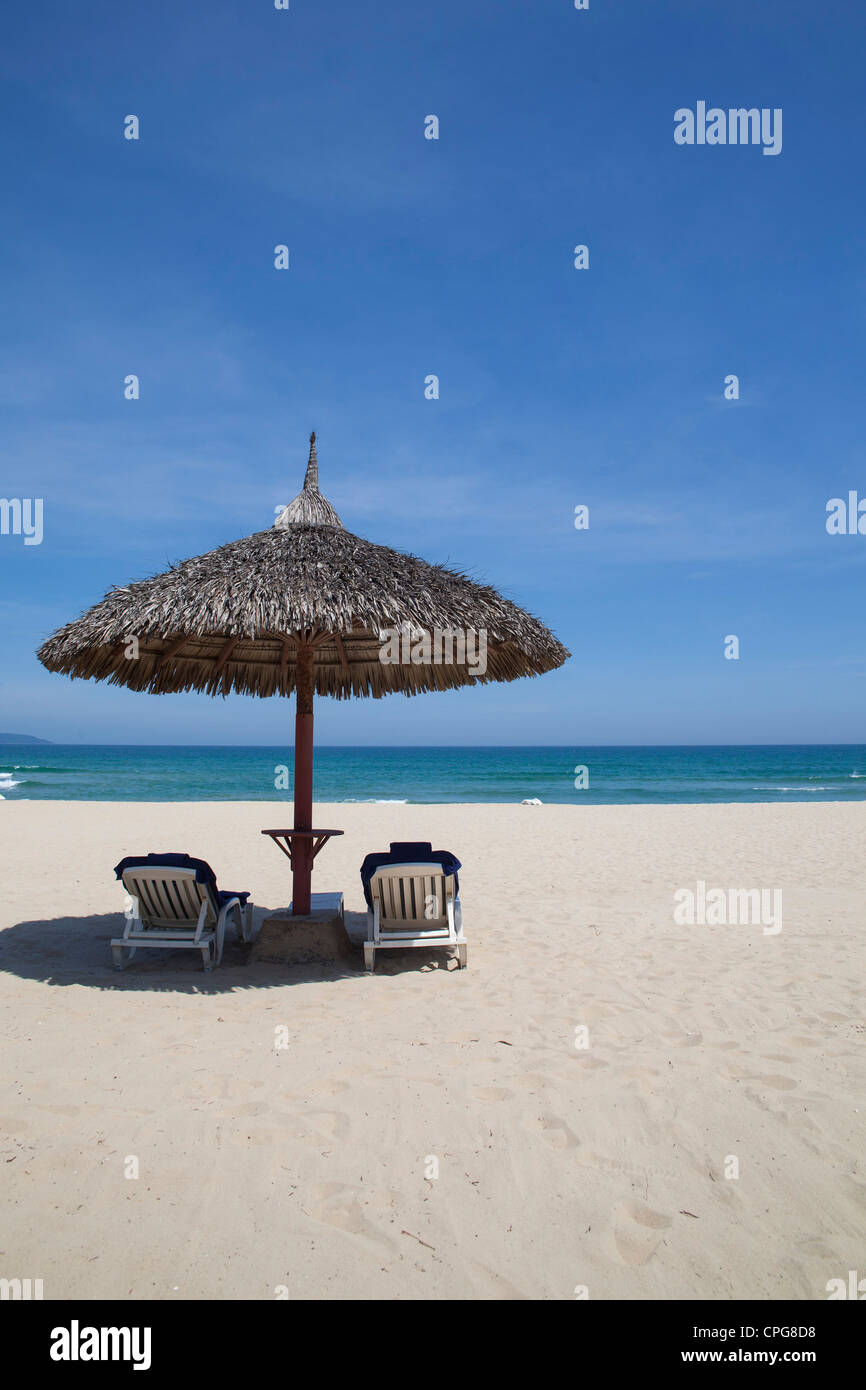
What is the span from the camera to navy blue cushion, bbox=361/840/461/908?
5069mm

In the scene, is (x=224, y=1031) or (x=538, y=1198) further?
(x=224, y=1031)

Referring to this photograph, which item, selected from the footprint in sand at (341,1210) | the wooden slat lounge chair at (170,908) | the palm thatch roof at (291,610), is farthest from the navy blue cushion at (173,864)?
the footprint in sand at (341,1210)

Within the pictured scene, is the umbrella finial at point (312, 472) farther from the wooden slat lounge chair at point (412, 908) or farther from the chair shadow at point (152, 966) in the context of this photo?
the chair shadow at point (152, 966)

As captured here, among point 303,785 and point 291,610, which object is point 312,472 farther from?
point 303,785

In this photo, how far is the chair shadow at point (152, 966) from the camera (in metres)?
4.73

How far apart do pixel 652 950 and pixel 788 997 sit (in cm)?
122

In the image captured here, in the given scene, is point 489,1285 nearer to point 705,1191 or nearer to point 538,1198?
point 538,1198

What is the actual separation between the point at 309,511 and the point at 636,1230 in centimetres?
480

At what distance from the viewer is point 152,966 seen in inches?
203

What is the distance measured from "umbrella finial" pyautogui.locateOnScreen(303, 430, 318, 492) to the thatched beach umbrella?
0.5 inches

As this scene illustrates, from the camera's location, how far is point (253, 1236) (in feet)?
7.55

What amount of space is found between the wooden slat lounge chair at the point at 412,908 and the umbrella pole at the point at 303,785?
0.53m

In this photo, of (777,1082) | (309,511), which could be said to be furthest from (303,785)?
(777,1082)
